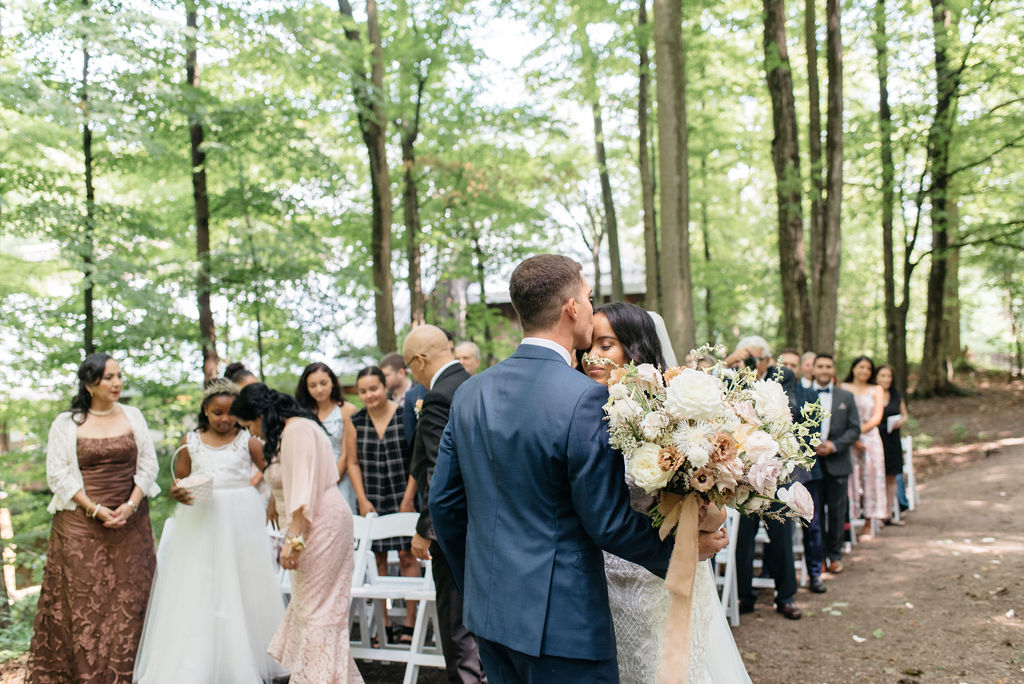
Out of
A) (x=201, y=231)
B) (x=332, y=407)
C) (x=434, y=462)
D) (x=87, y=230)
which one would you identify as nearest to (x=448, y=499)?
(x=434, y=462)

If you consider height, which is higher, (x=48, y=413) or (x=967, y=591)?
(x=48, y=413)

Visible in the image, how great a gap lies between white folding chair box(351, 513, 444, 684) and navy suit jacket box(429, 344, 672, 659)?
2852 millimetres

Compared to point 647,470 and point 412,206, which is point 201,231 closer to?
point 412,206

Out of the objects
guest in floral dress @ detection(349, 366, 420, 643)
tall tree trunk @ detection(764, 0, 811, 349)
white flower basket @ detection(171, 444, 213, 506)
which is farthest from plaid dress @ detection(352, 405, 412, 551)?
tall tree trunk @ detection(764, 0, 811, 349)

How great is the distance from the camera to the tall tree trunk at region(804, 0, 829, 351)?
480 inches

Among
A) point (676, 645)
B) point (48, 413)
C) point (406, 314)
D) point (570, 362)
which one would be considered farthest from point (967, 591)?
point (406, 314)

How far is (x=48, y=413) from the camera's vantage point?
10172 mm

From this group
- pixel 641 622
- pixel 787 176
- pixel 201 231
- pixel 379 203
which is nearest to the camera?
pixel 641 622

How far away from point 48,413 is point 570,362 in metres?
9.62

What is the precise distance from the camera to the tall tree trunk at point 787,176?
12273 millimetres

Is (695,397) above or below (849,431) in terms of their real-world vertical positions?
above

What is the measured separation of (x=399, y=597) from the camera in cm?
566

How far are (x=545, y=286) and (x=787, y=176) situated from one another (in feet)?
34.9

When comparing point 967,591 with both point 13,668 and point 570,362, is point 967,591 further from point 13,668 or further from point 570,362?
point 13,668
